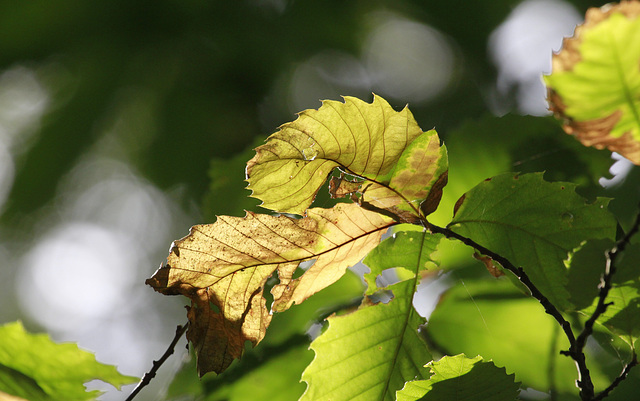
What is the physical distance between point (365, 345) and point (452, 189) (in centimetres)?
29

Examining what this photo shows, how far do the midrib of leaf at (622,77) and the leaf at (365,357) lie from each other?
23 centimetres

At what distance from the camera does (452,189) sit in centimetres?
62

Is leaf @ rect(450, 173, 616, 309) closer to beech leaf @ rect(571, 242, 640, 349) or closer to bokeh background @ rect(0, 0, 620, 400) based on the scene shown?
beech leaf @ rect(571, 242, 640, 349)

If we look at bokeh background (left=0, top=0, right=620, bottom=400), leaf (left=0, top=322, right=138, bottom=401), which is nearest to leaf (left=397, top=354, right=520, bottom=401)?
leaf (left=0, top=322, right=138, bottom=401)

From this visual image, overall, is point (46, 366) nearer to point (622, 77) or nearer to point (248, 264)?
point (248, 264)

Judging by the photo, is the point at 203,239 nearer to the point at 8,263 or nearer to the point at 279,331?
the point at 279,331

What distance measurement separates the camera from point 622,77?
27cm

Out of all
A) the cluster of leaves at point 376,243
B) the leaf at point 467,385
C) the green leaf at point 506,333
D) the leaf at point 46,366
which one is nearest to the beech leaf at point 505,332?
the green leaf at point 506,333

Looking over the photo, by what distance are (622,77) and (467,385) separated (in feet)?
0.73

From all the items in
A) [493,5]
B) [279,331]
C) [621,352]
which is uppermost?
[493,5]

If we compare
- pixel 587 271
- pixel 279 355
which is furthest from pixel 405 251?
pixel 279 355

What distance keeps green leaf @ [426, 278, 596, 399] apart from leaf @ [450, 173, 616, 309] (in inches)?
7.2

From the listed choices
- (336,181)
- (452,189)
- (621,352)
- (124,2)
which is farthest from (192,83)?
(621,352)

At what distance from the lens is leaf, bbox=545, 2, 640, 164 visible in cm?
26
